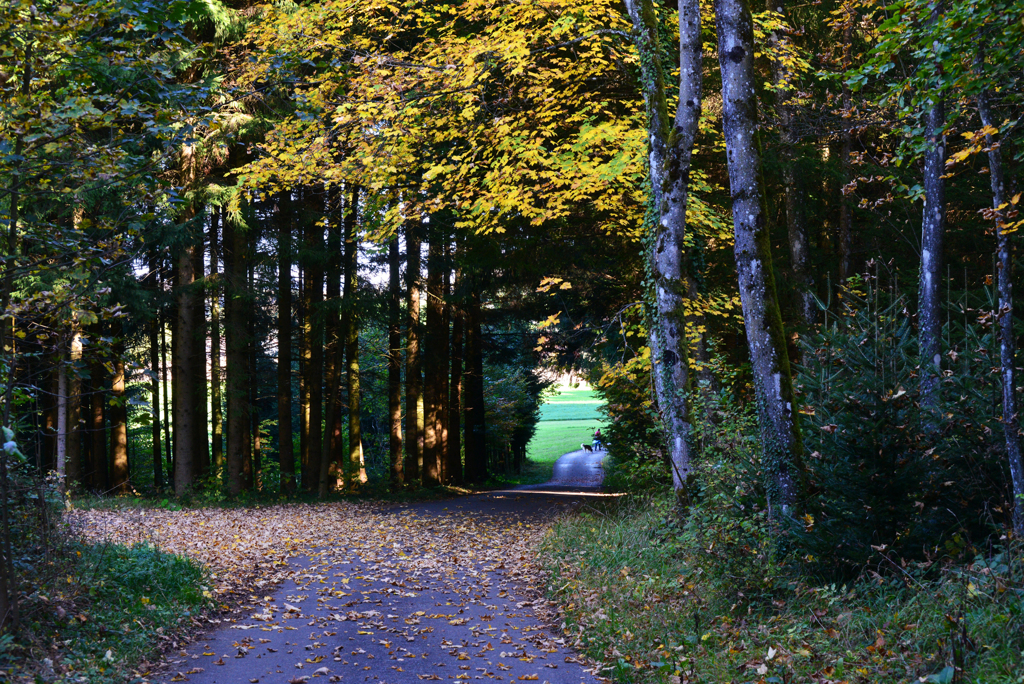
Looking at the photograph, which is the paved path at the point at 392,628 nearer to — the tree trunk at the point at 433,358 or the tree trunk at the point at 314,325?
the tree trunk at the point at 314,325

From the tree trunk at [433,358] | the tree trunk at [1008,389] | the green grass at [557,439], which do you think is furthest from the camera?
the green grass at [557,439]

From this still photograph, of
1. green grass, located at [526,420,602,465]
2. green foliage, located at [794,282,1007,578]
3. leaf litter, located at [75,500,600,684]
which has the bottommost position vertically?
green grass, located at [526,420,602,465]

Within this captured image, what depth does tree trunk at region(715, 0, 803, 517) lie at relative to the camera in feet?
23.0

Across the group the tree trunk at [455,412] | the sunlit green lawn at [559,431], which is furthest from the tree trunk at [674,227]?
the sunlit green lawn at [559,431]

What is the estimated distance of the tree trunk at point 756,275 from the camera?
23.0ft

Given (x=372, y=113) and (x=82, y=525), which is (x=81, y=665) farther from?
(x=372, y=113)

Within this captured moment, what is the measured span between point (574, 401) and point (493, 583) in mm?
115806

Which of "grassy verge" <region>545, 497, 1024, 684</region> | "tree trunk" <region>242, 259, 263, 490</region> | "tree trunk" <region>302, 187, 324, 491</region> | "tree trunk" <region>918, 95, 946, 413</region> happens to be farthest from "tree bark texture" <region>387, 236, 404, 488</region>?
"tree trunk" <region>918, 95, 946, 413</region>

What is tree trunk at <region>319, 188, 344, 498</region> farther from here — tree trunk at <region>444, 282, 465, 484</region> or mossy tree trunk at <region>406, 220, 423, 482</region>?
tree trunk at <region>444, 282, 465, 484</region>

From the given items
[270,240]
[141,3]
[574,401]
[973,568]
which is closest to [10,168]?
[141,3]

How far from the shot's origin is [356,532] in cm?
1421

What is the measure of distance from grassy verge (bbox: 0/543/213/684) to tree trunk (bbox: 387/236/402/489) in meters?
12.8

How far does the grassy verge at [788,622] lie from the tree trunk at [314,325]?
43.9 feet

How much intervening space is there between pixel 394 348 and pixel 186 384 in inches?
249
